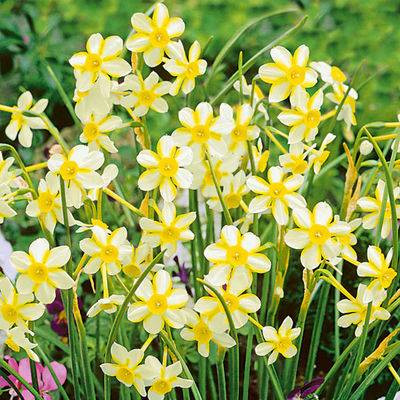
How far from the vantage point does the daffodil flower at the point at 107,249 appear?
53 cm

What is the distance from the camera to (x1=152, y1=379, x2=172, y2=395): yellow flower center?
567 millimetres

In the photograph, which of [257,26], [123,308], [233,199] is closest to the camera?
[123,308]

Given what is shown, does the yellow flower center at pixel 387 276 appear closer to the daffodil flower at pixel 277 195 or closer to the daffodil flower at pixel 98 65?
the daffodil flower at pixel 277 195

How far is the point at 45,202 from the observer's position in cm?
57

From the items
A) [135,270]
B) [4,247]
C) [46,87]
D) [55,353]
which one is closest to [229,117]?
[135,270]

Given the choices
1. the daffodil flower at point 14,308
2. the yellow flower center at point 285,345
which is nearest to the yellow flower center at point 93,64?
the daffodil flower at point 14,308

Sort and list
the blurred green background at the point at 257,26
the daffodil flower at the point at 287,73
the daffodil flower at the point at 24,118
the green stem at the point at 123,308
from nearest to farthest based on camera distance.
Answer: the green stem at the point at 123,308
the daffodil flower at the point at 287,73
the daffodil flower at the point at 24,118
the blurred green background at the point at 257,26

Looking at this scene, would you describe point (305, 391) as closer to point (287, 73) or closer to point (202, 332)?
point (202, 332)

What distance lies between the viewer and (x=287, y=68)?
593 mm

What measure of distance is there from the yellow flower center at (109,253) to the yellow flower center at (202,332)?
0.10 metres

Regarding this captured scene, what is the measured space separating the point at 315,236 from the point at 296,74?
165 mm

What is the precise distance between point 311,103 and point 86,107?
0.23m

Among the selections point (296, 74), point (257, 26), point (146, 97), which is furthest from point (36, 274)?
point (257, 26)

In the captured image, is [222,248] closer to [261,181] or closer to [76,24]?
[261,181]
